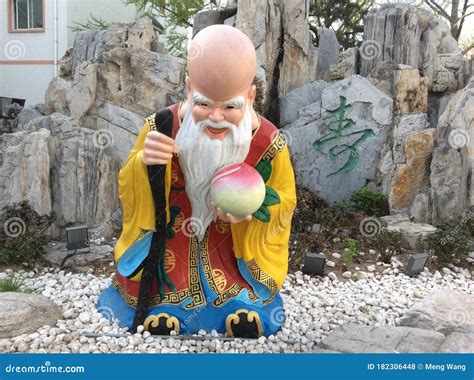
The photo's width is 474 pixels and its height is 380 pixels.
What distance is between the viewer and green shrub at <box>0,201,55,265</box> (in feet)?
14.7

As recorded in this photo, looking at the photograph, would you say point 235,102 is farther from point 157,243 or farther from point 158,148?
point 157,243

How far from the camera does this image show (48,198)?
5.20 m

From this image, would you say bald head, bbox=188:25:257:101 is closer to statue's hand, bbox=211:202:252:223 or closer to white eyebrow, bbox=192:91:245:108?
white eyebrow, bbox=192:91:245:108

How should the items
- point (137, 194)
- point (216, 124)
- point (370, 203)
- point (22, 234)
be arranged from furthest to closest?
point (370, 203) < point (22, 234) < point (137, 194) < point (216, 124)

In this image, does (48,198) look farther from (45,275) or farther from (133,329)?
(133,329)

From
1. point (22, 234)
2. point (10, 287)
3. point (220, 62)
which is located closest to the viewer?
point (220, 62)

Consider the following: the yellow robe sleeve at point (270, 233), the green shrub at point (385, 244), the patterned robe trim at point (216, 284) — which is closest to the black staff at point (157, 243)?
the patterned robe trim at point (216, 284)

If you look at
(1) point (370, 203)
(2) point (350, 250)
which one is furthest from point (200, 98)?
(1) point (370, 203)

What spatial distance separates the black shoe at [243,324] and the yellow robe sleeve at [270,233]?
8.3 inches

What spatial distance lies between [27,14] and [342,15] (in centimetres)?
766

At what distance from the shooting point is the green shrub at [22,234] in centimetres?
447

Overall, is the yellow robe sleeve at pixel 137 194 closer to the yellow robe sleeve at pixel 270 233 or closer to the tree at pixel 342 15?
the yellow robe sleeve at pixel 270 233

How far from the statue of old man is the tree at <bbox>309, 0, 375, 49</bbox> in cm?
1079

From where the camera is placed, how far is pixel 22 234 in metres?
4.72
